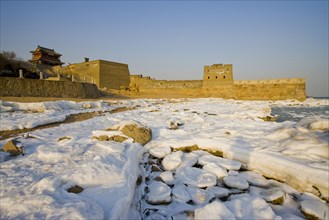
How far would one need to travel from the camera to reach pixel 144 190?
1750 millimetres

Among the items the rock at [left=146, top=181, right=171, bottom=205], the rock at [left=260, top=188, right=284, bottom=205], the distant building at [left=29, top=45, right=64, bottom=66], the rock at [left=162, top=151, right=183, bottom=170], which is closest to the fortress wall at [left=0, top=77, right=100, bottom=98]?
the rock at [left=162, top=151, right=183, bottom=170]

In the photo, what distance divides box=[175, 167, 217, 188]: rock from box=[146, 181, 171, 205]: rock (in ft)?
0.80

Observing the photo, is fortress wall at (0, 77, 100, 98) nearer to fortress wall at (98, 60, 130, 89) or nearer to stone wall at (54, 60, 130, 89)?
stone wall at (54, 60, 130, 89)

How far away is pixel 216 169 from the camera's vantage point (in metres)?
2.12

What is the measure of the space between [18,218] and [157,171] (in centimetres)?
136

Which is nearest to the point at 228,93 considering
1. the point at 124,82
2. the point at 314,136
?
the point at 124,82

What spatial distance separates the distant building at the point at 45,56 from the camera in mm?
29967

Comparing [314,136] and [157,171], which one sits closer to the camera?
[157,171]

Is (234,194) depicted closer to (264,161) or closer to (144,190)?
(264,161)

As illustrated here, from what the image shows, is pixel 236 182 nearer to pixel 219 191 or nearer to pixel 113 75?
pixel 219 191

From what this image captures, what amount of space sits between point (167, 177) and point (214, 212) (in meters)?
0.72

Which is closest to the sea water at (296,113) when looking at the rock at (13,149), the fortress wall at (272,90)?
the rock at (13,149)

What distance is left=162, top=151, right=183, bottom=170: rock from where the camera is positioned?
7.45ft

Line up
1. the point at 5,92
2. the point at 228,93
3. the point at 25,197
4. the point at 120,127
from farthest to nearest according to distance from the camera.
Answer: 1. the point at 228,93
2. the point at 5,92
3. the point at 120,127
4. the point at 25,197
